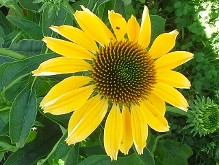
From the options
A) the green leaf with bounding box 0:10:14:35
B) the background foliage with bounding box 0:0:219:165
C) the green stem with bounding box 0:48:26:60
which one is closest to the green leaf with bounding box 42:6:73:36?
the background foliage with bounding box 0:0:219:165

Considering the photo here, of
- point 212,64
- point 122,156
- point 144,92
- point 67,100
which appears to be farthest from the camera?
point 212,64

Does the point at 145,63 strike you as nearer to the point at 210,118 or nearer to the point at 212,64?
the point at 210,118

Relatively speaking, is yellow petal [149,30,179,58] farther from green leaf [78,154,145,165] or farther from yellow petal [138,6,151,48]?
green leaf [78,154,145,165]

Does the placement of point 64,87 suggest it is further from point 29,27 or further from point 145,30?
point 29,27

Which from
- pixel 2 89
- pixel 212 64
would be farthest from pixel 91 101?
pixel 212 64

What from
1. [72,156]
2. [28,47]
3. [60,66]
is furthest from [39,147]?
[60,66]

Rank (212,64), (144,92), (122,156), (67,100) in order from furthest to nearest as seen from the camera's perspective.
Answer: (212,64)
(122,156)
(144,92)
(67,100)
